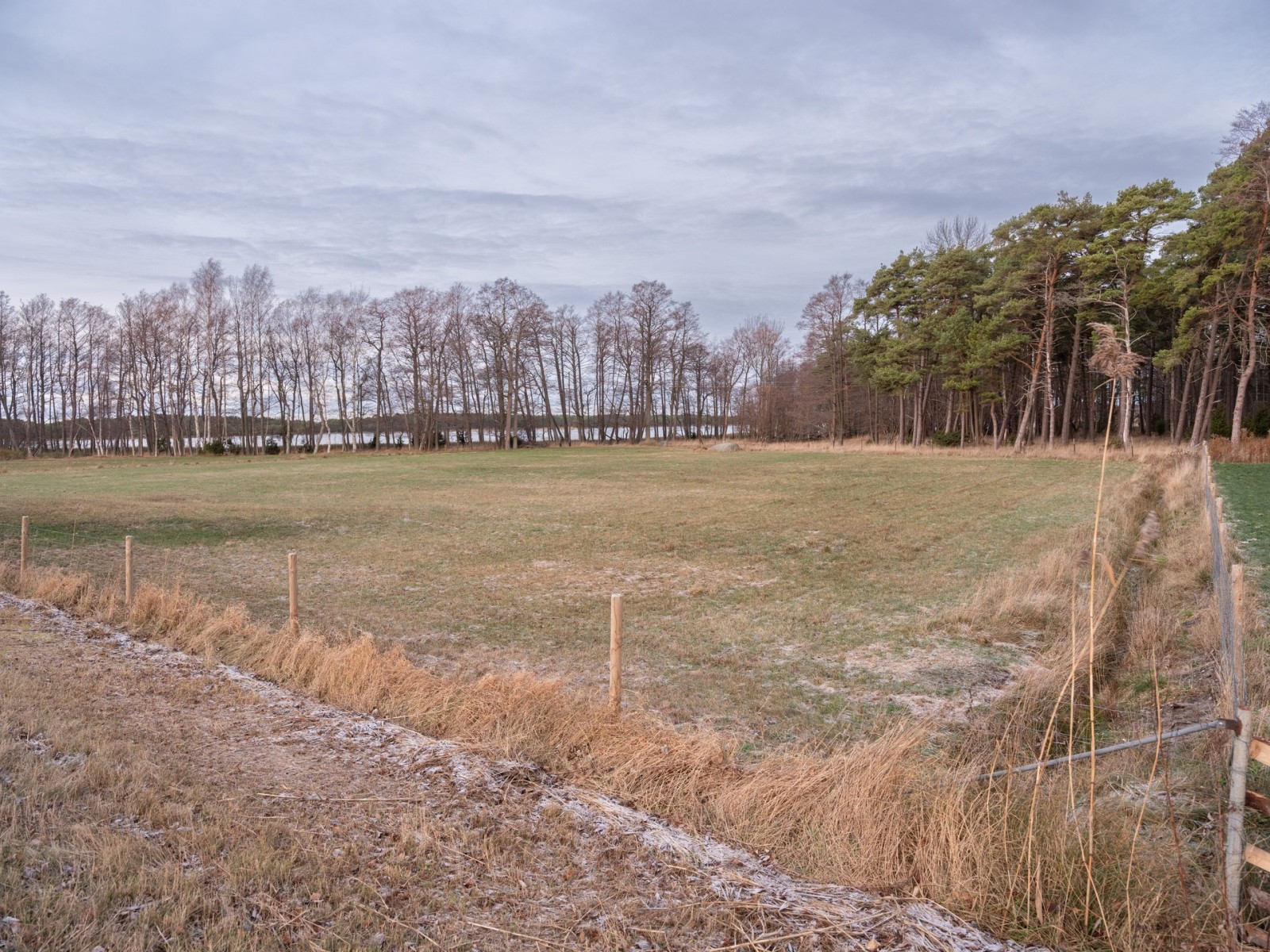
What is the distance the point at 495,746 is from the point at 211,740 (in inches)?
82.1

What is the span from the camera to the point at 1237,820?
10.4 ft

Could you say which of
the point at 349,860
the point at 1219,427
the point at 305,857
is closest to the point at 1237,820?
the point at 349,860

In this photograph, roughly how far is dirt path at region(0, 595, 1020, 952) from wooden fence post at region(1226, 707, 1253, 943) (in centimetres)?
101

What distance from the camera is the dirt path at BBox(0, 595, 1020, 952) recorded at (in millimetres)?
3225

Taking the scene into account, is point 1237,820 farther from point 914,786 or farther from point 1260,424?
point 1260,424

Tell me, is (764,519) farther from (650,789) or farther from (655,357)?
(655,357)

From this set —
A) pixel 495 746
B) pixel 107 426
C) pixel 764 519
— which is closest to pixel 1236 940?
pixel 495 746

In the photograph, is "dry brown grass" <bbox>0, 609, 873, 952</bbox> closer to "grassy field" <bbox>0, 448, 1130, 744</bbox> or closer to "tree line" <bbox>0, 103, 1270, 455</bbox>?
"grassy field" <bbox>0, 448, 1130, 744</bbox>

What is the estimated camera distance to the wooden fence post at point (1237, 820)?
312 centimetres

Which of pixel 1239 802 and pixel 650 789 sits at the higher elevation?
pixel 1239 802

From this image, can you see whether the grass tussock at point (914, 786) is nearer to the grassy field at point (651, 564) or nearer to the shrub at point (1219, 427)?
the grassy field at point (651, 564)

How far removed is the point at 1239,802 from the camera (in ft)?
10.3

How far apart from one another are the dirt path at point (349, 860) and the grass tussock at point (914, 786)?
28cm

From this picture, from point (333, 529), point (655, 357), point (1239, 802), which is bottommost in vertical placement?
point (333, 529)
